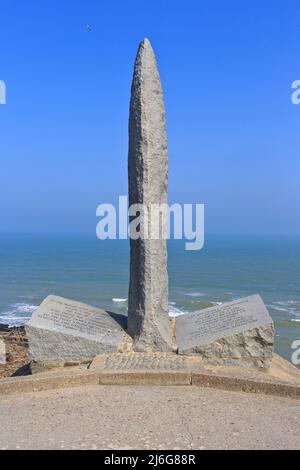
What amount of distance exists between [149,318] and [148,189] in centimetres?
205

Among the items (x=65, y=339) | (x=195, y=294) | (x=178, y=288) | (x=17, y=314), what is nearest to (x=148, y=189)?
(x=65, y=339)

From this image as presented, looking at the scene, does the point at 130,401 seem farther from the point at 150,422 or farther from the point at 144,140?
the point at 144,140

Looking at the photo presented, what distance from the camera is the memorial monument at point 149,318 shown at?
8.22 metres

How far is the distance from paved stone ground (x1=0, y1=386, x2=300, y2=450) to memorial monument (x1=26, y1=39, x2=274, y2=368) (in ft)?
5.62

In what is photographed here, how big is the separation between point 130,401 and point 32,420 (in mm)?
1128

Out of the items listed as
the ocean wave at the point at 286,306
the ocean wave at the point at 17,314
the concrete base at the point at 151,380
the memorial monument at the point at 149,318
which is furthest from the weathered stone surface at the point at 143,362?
the ocean wave at the point at 286,306

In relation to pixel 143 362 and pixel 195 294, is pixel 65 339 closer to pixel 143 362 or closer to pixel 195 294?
pixel 143 362

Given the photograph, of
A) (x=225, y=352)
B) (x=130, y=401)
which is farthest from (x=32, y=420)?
(x=225, y=352)

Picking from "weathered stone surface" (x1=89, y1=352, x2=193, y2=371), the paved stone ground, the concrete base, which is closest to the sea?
"weathered stone surface" (x1=89, y1=352, x2=193, y2=371)

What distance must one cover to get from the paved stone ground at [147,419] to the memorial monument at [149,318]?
1.71m

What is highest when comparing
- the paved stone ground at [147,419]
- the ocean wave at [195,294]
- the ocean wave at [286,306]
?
the paved stone ground at [147,419]

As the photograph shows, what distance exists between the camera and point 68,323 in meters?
8.74

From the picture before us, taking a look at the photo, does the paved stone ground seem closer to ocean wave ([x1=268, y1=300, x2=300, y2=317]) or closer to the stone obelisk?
the stone obelisk

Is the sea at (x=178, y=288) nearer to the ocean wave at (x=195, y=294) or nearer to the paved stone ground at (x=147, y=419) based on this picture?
the ocean wave at (x=195, y=294)
